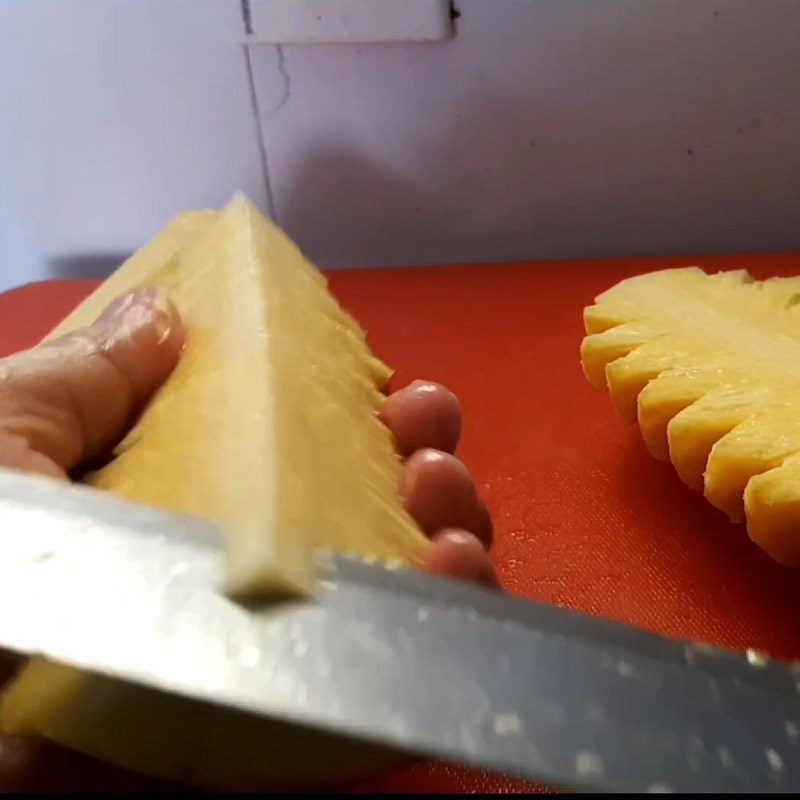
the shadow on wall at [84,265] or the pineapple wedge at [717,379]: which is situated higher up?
the pineapple wedge at [717,379]

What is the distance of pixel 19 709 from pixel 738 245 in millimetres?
1006

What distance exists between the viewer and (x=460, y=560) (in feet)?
1.69

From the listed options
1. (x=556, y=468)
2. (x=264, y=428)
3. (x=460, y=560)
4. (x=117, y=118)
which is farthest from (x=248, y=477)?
(x=117, y=118)

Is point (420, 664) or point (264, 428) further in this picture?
point (264, 428)

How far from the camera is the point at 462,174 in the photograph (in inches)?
46.8

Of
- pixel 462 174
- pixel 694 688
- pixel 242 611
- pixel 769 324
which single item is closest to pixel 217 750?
pixel 242 611

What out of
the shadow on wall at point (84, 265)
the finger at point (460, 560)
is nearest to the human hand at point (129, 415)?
the finger at point (460, 560)

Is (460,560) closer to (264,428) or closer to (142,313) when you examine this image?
(264,428)

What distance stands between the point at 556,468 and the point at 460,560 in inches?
10.7

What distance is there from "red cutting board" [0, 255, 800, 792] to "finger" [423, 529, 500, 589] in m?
0.10

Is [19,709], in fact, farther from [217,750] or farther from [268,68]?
[268,68]

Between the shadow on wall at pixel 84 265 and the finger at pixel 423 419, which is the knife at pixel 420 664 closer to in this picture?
the finger at pixel 423 419

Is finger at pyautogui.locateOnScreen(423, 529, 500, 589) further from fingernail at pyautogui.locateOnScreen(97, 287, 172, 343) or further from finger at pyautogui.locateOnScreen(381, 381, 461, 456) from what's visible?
fingernail at pyautogui.locateOnScreen(97, 287, 172, 343)

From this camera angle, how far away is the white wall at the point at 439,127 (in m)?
1.10
